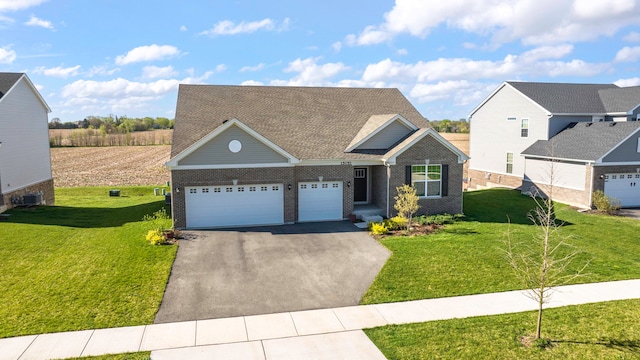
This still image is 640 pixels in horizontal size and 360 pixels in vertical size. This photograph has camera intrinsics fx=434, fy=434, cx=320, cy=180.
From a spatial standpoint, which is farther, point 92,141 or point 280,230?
point 92,141

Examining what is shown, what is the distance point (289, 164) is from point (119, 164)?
39974 mm

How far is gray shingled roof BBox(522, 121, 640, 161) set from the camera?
26.1 meters

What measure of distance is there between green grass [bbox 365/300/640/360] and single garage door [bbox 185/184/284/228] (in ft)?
38.6

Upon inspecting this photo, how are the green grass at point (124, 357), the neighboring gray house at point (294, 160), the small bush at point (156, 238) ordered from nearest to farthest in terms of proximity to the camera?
the green grass at point (124, 357) < the small bush at point (156, 238) < the neighboring gray house at point (294, 160)

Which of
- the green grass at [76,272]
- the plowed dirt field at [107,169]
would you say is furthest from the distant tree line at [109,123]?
the green grass at [76,272]

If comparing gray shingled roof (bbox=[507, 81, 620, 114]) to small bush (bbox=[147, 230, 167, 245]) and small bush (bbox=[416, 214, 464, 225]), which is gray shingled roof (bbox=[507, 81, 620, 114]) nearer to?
small bush (bbox=[416, 214, 464, 225])

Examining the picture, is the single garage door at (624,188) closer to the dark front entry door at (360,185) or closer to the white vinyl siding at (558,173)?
the white vinyl siding at (558,173)

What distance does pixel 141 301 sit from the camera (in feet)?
41.0

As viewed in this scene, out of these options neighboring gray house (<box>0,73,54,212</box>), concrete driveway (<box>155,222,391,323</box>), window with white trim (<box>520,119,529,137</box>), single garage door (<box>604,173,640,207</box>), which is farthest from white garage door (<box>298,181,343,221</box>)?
window with white trim (<box>520,119,529,137</box>)

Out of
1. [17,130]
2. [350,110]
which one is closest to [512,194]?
[350,110]

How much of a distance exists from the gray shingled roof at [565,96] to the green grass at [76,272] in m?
28.5

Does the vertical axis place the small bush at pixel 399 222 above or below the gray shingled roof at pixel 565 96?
below

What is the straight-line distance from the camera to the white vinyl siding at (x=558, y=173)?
87.6 feet

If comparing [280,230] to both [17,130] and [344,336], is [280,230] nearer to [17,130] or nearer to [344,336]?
[344,336]
